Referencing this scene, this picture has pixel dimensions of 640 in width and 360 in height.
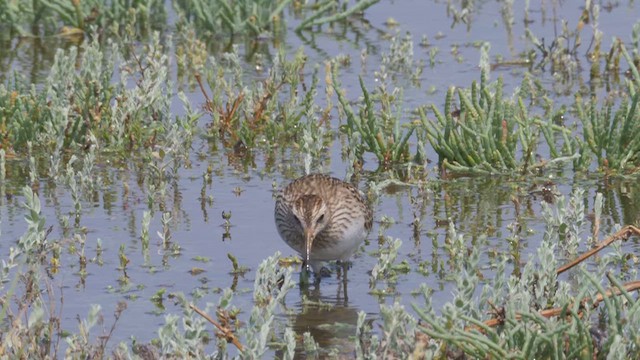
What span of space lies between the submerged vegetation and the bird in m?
0.25

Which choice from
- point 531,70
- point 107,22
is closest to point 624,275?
point 531,70

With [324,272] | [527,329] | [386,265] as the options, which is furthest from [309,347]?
[324,272]

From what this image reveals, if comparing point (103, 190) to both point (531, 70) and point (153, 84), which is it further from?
point (531, 70)

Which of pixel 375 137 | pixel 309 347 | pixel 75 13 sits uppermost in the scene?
pixel 75 13

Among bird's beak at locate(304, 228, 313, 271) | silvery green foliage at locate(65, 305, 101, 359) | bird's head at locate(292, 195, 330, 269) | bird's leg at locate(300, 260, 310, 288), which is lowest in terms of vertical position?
bird's leg at locate(300, 260, 310, 288)

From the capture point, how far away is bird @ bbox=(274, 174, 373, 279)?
28.7 feet

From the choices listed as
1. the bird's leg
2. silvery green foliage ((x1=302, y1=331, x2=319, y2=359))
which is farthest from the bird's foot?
silvery green foliage ((x1=302, y1=331, x2=319, y2=359))

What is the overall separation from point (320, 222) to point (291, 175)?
7.39 feet

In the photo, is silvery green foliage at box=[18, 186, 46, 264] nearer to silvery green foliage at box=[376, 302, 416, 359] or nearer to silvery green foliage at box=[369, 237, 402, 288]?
silvery green foliage at box=[376, 302, 416, 359]

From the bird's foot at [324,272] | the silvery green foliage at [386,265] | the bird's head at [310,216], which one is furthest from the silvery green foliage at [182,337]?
the bird's foot at [324,272]

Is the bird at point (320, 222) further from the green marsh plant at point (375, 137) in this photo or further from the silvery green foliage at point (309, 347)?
the green marsh plant at point (375, 137)

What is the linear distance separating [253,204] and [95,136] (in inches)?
61.3

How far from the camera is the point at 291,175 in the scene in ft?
36.2

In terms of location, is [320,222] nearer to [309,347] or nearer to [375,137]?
[309,347]
